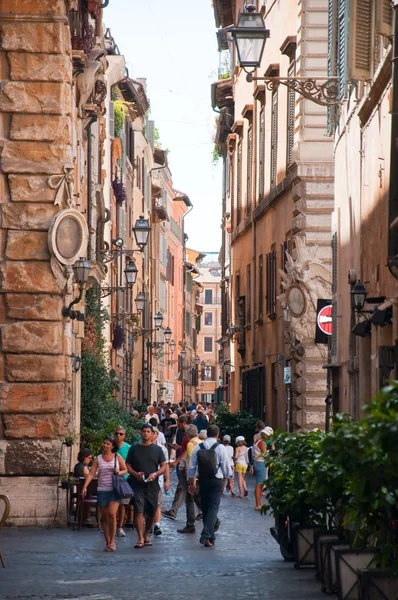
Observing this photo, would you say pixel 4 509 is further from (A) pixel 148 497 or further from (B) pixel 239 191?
(B) pixel 239 191

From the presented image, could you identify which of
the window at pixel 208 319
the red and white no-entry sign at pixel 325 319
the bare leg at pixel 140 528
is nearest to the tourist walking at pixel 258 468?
the red and white no-entry sign at pixel 325 319

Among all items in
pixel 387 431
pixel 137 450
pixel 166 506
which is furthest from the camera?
pixel 166 506

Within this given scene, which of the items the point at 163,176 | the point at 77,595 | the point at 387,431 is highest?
the point at 163,176

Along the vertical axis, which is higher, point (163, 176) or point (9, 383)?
point (163, 176)

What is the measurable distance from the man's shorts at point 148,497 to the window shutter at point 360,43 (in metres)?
6.12

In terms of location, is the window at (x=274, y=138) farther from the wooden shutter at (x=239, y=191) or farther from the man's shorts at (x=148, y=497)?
the man's shorts at (x=148, y=497)

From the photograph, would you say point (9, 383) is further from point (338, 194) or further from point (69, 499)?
point (338, 194)

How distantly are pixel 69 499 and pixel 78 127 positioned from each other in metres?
8.66

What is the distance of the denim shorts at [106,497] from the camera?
19594 mm

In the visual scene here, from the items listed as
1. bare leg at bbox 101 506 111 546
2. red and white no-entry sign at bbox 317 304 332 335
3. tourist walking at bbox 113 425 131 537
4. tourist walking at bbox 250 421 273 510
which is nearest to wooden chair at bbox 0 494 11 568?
bare leg at bbox 101 506 111 546

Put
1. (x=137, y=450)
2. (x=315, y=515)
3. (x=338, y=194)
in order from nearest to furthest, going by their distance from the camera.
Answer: (x=315, y=515), (x=137, y=450), (x=338, y=194)

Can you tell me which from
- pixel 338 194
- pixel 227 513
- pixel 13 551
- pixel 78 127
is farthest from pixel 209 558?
pixel 78 127

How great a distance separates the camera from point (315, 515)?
14.9 m

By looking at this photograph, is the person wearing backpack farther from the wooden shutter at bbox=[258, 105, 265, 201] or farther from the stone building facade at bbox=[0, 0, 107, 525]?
the wooden shutter at bbox=[258, 105, 265, 201]
